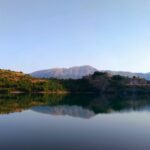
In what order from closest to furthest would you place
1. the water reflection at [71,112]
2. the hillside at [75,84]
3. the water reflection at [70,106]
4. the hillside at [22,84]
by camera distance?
1. the water reflection at [71,112]
2. the water reflection at [70,106]
3. the hillside at [22,84]
4. the hillside at [75,84]

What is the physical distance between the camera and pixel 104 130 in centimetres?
4403

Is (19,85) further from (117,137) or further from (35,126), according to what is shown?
(117,137)

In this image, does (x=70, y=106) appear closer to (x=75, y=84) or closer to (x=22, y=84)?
(x=22, y=84)

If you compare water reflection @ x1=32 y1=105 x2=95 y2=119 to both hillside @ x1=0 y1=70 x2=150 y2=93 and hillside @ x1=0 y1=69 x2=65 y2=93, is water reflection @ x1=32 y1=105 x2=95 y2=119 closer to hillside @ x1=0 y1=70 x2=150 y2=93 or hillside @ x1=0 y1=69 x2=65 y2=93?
hillside @ x1=0 y1=69 x2=65 y2=93

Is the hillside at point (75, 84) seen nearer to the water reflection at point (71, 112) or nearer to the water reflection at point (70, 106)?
the water reflection at point (70, 106)

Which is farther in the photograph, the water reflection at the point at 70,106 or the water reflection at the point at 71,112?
the water reflection at the point at 70,106

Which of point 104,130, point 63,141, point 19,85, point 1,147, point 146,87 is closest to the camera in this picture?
point 1,147

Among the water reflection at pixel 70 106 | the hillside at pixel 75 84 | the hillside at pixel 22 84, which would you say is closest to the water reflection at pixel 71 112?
the water reflection at pixel 70 106

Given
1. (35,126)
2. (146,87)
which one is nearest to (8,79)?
(146,87)

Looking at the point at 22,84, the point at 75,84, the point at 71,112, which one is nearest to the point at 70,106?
the point at 71,112

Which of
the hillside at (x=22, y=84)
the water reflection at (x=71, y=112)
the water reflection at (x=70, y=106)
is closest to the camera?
the water reflection at (x=71, y=112)

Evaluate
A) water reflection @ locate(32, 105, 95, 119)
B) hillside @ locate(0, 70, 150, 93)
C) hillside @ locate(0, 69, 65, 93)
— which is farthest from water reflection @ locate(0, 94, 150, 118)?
hillside @ locate(0, 70, 150, 93)

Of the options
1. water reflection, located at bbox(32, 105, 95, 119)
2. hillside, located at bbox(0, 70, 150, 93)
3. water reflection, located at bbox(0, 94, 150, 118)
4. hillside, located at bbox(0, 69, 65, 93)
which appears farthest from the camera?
hillside, located at bbox(0, 70, 150, 93)

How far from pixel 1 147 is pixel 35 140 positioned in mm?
4711
